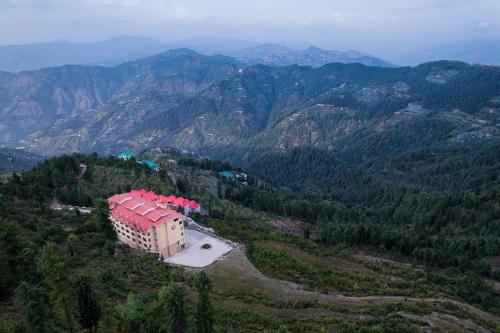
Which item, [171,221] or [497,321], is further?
[171,221]

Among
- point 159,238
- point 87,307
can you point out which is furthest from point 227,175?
point 87,307

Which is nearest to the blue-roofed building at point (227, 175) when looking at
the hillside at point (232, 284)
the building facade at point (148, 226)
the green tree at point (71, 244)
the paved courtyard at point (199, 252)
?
the hillside at point (232, 284)

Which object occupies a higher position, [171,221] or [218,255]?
[171,221]

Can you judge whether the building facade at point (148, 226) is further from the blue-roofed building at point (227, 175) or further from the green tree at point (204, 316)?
the blue-roofed building at point (227, 175)

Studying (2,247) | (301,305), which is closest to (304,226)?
(301,305)

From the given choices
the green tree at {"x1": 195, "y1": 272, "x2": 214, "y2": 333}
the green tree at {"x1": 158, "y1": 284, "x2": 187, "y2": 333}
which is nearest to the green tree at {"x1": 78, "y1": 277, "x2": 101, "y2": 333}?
the green tree at {"x1": 158, "y1": 284, "x2": 187, "y2": 333}

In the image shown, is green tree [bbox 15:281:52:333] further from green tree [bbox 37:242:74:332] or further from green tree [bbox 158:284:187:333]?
green tree [bbox 158:284:187:333]

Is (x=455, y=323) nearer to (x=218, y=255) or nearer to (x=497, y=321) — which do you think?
(x=497, y=321)
